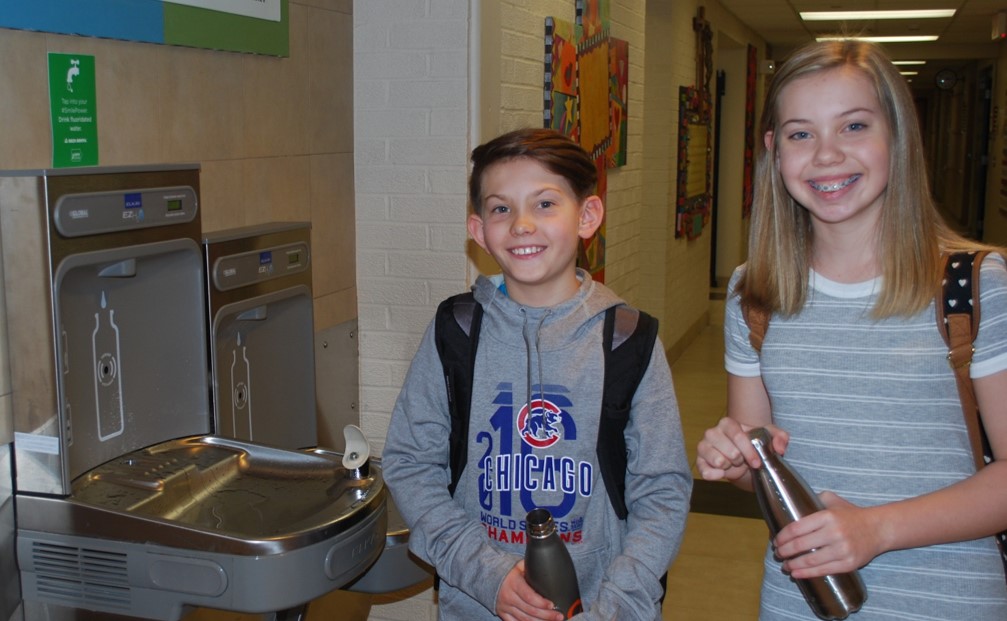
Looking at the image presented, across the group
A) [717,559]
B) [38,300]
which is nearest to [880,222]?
[38,300]

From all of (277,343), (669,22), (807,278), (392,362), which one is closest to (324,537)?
(277,343)

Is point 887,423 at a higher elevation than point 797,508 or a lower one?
higher

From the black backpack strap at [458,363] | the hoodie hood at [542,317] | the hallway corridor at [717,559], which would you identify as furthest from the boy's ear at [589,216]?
the hallway corridor at [717,559]

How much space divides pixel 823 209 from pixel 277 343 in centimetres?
140

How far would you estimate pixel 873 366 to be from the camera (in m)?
1.48

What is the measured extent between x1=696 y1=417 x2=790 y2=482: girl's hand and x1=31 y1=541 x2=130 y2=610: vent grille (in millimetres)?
1000

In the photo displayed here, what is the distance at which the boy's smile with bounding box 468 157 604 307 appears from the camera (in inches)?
68.8

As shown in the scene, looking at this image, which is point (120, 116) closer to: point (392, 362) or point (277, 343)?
point (277, 343)

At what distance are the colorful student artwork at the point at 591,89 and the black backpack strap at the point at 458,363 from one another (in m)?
1.99

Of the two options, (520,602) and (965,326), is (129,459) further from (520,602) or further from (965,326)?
(965,326)

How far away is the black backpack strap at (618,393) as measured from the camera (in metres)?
1.69

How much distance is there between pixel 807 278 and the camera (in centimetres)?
156

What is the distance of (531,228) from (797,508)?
63 centimetres

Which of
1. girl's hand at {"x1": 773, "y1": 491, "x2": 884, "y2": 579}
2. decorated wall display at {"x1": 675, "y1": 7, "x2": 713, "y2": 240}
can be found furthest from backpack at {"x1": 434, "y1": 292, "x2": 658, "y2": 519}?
decorated wall display at {"x1": 675, "y1": 7, "x2": 713, "y2": 240}
